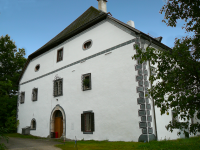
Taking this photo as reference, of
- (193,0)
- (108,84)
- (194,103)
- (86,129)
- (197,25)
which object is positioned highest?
(193,0)

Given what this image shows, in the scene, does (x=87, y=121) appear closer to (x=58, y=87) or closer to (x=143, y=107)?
(x=143, y=107)

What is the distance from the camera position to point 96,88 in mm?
13195

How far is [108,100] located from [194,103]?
6859mm

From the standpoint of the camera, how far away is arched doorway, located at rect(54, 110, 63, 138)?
1600 centimetres

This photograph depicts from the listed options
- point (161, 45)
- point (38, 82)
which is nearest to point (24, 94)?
point (38, 82)

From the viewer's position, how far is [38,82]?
19.2m

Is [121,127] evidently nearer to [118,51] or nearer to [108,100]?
[108,100]

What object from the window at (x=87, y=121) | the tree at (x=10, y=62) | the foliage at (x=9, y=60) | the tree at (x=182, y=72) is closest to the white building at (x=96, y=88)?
the window at (x=87, y=121)

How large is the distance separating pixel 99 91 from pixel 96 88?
1.23ft

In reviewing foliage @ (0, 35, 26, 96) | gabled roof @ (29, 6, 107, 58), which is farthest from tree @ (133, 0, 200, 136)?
foliage @ (0, 35, 26, 96)

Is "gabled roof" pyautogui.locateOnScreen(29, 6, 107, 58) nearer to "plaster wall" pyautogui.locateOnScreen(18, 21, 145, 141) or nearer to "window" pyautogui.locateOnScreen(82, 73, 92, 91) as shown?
"plaster wall" pyautogui.locateOnScreen(18, 21, 145, 141)

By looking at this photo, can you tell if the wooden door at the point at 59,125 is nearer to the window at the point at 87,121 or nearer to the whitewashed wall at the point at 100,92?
the whitewashed wall at the point at 100,92

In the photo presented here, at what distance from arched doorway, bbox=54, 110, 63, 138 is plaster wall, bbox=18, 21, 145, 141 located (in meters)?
0.66

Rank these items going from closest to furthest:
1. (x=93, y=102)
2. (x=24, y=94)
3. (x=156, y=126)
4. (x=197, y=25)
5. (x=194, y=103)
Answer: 1. (x=194, y=103)
2. (x=197, y=25)
3. (x=156, y=126)
4. (x=93, y=102)
5. (x=24, y=94)
